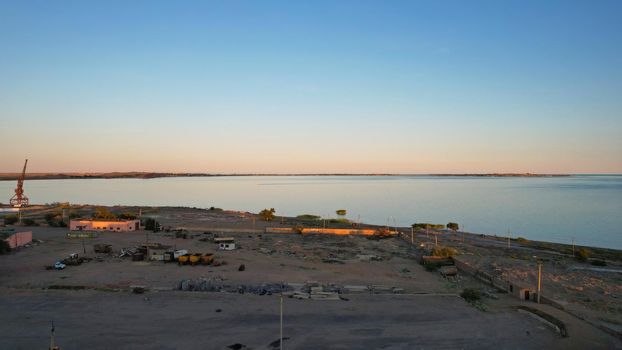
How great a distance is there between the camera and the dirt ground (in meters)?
16.3

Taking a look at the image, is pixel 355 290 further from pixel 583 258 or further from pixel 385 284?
pixel 583 258

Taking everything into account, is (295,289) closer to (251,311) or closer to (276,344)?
(251,311)

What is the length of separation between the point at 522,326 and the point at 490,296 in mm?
4695

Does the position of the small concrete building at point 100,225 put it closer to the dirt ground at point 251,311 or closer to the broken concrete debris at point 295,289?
the dirt ground at point 251,311

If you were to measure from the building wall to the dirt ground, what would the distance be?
301 cm

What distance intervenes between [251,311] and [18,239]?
28.0 meters

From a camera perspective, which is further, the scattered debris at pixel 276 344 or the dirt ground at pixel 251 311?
the dirt ground at pixel 251 311

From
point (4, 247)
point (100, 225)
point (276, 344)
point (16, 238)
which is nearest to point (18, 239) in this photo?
point (16, 238)

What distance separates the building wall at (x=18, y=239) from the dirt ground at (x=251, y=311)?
9.87ft

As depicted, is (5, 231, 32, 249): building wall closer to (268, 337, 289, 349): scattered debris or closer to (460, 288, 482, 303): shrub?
(268, 337, 289, 349): scattered debris

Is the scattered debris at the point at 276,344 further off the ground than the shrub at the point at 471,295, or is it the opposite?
the shrub at the point at 471,295

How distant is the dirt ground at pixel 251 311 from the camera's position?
16.3 m

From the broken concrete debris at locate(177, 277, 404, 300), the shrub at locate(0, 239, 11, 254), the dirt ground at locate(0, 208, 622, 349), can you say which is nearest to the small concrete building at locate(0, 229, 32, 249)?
the shrub at locate(0, 239, 11, 254)

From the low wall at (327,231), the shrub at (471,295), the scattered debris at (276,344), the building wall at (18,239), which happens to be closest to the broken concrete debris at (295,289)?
the shrub at (471,295)
